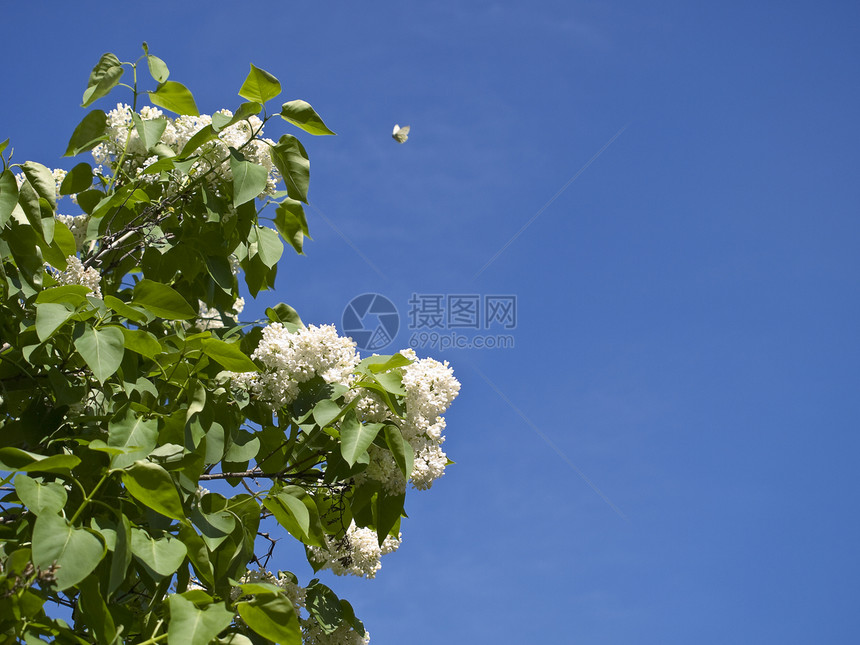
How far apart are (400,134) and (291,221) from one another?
217 centimetres

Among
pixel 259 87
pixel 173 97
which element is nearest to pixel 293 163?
pixel 259 87

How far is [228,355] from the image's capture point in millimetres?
2643

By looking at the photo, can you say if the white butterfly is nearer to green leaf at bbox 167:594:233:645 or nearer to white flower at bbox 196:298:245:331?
white flower at bbox 196:298:245:331

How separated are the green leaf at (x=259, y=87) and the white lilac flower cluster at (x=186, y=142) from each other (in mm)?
181

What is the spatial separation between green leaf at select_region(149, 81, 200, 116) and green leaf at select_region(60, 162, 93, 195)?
0.46 meters

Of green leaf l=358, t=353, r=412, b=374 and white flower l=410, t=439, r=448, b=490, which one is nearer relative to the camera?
green leaf l=358, t=353, r=412, b=374

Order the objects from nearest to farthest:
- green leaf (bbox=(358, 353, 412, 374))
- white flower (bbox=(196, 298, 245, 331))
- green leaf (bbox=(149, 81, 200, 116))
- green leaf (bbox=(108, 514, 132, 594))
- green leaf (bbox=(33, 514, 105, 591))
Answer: green leaf (bbox=(33, 514, 105, 591))
green leaf (bbox=(108, 514, 132, 594))
green leaf (bbox=(358, 353, 412, 374))
green leaf (bbox=(149, 81, 200, 116))
white flower (bbox=(196, 298, 245, 331))

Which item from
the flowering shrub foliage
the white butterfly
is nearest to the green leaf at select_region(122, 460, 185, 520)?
the flowering shrub foliage

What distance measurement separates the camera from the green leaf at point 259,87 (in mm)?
2830

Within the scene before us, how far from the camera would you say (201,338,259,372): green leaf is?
259 centimetres

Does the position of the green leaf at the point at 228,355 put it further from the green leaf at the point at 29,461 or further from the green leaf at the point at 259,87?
the green leaf at the point at 259,87

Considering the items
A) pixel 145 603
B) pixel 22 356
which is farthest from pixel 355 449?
pixel 22 356

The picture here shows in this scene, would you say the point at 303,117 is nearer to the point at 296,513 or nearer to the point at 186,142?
the point at 186,142

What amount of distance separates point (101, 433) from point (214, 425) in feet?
1.18
